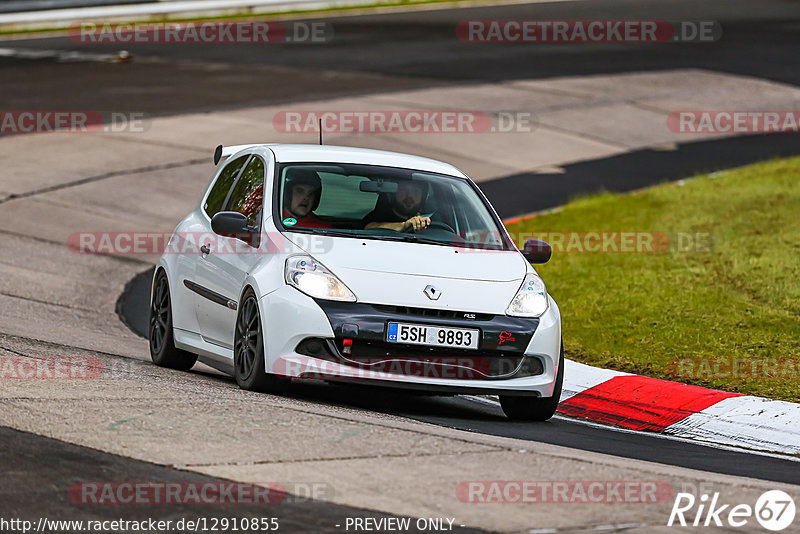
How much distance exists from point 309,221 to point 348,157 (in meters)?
0.71

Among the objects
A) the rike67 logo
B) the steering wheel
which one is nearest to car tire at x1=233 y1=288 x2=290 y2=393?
the steering wheel

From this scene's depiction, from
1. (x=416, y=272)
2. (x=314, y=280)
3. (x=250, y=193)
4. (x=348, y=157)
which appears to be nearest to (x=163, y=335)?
(x=250, y=193)

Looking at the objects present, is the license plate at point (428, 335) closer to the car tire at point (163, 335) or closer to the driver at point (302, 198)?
the driver at point (302, 198)

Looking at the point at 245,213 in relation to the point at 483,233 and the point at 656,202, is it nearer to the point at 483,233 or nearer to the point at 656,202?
the point at 483,233

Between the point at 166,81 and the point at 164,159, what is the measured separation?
7202 mm

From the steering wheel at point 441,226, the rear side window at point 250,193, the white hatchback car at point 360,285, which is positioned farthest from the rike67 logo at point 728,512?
the rear side window at point 250,193

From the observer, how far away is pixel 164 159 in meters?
20.3

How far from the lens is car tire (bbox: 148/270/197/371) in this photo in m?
10.2

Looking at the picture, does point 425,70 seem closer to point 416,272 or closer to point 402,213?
point 402,213

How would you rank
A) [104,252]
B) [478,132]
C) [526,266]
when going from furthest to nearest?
[478,132] < [104,252] < [526,266]

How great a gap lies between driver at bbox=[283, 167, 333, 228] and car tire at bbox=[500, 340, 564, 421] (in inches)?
63.3

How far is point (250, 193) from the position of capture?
31.8 ft

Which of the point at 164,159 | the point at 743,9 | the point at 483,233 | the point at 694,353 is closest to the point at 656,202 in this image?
the point at 164,159

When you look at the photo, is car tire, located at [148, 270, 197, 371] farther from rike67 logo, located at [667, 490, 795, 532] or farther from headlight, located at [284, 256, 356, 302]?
rike67 logo, located at [667, 490, 795, 532]
